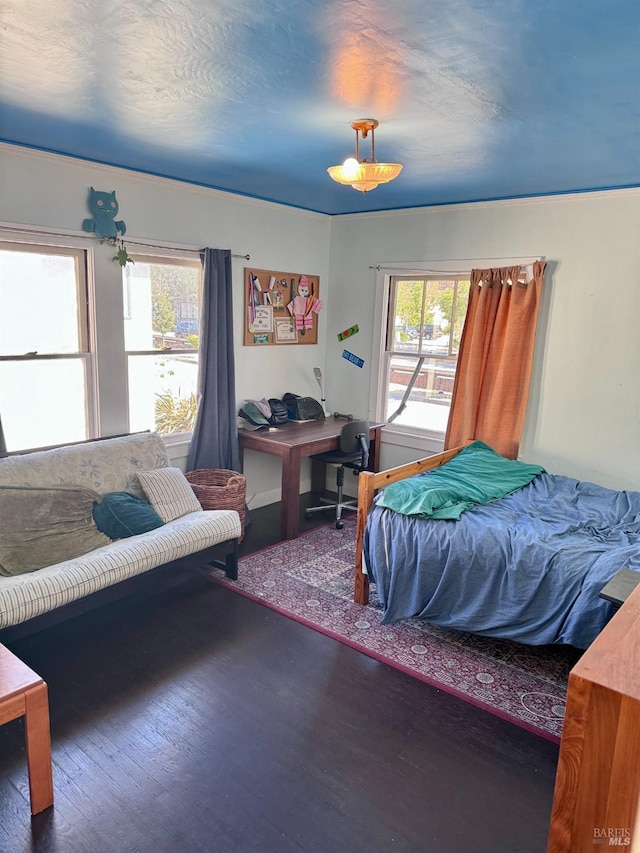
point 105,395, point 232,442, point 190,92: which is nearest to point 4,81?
point 190,92

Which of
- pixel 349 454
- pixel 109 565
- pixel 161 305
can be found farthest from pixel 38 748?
pixel 349 454

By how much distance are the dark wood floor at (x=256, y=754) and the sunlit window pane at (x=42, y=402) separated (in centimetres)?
115

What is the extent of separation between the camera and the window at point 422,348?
14.8 ft

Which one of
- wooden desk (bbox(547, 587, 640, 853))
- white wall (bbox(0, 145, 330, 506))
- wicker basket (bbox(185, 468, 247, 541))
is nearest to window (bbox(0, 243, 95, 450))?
white wall (bbox(0, 145, 330, 506))

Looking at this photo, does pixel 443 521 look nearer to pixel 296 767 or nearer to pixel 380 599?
pixel 380 599

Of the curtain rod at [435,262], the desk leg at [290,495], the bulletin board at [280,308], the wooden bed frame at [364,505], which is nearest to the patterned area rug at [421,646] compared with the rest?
the wooden bed frame at [364,505]

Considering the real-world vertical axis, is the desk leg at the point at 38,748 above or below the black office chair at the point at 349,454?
below

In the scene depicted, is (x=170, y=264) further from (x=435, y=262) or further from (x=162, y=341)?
(x=435, y=262)

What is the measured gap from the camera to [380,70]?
1938 mm

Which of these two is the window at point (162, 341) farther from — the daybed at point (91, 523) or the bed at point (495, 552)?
the bed at point (495, 552)

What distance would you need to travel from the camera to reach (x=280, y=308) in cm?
480

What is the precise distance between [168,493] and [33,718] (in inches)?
66.2

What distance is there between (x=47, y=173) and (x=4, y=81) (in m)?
1.13

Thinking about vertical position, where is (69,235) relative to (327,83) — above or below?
below
